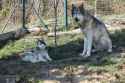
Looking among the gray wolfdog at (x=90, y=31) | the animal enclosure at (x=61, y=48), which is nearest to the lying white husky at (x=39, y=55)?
the animal enclosure at (x=61, y=48)

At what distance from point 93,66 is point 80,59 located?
822mm

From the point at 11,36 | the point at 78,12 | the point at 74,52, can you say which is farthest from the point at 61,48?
the point at 11,36

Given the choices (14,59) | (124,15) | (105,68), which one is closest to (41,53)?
(14,59)

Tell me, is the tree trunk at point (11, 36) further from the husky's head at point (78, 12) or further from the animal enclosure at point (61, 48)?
the husky's head at point (78, 12)

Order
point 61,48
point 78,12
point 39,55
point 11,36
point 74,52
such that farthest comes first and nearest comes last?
point 11,36 < point 61,48 < point 74,52 < point 78,12 < point 39,55

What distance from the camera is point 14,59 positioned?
10.2 m

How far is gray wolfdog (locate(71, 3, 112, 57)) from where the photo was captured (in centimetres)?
1016

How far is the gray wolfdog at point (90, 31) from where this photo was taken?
10.2 m

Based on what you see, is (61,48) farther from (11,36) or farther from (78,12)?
(11,36)

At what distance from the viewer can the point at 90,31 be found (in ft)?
33.9

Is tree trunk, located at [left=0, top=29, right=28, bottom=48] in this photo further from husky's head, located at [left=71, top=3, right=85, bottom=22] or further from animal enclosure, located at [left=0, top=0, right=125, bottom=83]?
husky's head, located at [left=71, top=3, right=85, bottom=22]

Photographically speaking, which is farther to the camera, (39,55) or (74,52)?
(74,52)

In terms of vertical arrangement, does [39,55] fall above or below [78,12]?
below

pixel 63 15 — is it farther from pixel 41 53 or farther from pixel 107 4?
pixel 41 53
